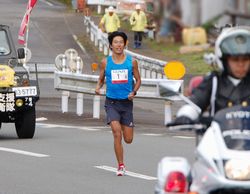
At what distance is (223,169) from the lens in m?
6.67

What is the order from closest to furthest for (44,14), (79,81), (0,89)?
1. (0,89)
2. (79,81)
3. (44,14)

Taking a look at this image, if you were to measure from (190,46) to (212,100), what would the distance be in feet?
4.70

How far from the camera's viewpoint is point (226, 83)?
731 centimetres

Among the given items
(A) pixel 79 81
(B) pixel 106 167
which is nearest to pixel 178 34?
(B) pixel 106 167

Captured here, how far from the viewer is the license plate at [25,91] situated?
726 inches

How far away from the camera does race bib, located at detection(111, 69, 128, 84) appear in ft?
45.8

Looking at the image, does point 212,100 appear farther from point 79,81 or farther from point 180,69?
→ point 79,81

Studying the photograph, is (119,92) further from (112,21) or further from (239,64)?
(112,21)

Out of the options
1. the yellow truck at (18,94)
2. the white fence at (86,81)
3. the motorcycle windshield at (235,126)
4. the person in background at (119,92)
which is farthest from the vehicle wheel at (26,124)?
the motorcycle windshield at (235,126)

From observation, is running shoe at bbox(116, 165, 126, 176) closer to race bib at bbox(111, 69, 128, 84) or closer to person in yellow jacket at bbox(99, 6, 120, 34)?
race bib at bbox(111, 69, 128, 84)

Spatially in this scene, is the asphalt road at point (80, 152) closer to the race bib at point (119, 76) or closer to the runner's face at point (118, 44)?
the race bib at point (119, 76)

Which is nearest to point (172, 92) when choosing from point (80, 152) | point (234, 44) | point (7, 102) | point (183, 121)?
point (183, 121)

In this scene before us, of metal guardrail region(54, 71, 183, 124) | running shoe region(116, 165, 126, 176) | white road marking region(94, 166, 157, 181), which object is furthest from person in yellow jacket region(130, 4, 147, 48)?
metal guardrail region(54, 71, 183, 124)

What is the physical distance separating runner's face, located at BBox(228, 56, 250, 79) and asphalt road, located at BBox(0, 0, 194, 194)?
0.94m
